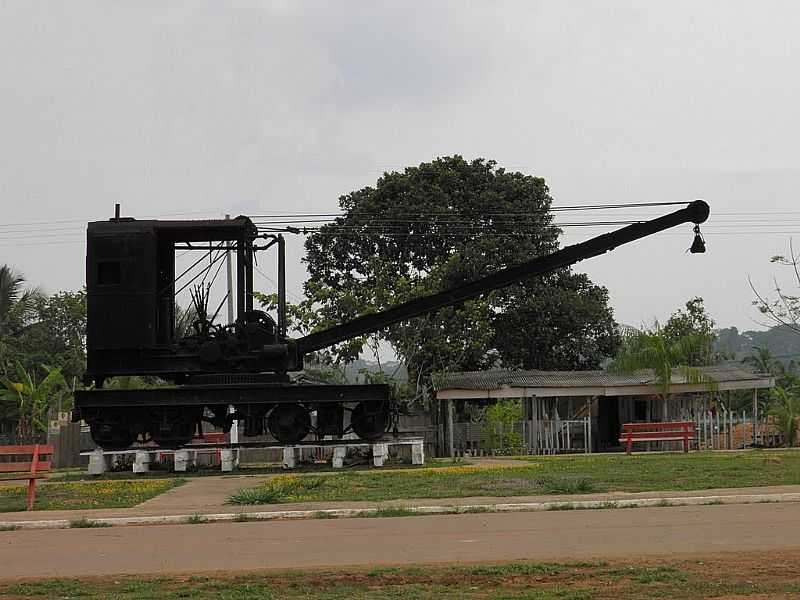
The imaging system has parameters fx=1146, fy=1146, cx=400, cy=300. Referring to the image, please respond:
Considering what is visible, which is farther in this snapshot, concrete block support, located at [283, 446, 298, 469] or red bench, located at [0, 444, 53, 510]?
concrete block support, located at [283, 446, 298, 469]

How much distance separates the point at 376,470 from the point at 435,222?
29.0 metres

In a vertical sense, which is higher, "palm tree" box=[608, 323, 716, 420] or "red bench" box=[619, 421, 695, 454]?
"palm tree" box=[608, 323, 716, 420]

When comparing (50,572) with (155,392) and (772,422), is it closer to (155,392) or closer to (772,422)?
(155,392)

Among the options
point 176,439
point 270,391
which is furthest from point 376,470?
point 176,439

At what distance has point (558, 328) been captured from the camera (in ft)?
163

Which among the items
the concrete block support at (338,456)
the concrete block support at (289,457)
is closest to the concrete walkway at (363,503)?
the concrete block support at (289,457)

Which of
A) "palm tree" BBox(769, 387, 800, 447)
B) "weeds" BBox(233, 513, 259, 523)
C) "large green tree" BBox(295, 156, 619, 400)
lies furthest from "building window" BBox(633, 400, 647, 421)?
"weeds" BBox(233, 513, 259, 523)

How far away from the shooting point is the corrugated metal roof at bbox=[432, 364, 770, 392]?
32.5 m

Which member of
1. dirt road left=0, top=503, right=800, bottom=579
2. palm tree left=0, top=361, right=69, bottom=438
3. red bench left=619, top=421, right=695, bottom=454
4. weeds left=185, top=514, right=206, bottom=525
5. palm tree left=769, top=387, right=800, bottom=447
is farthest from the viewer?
palm tree left=769, top=387, right=800, bottom=447

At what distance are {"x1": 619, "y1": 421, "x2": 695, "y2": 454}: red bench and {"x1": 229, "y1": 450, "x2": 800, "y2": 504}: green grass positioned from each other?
5043 millimetres

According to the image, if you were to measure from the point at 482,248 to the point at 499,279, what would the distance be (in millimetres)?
23851

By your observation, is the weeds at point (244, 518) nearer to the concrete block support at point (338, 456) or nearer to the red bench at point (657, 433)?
the concrete block support at point (338, 456)

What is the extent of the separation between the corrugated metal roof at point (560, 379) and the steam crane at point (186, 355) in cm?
904

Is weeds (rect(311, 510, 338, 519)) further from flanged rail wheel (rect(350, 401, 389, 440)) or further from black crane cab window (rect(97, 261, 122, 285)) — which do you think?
black crane cab window (rect(97, 261, 122, 285))
